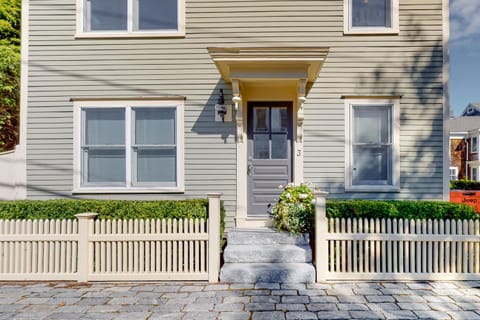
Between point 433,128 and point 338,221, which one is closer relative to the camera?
point 338,221

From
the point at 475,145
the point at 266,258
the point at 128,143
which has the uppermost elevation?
the point at 475,145

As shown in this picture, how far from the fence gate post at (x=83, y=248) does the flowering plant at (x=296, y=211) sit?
9.49 ft

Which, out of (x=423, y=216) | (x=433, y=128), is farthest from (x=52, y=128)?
(x=433, y=128)

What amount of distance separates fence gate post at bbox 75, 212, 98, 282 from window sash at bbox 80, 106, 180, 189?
170 centimetres

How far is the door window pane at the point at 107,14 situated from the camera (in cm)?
629

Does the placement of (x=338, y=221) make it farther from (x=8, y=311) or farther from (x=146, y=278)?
(x=8, y=311)

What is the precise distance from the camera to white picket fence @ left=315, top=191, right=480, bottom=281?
438cm

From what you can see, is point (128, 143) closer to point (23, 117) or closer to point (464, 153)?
point (23, 117)

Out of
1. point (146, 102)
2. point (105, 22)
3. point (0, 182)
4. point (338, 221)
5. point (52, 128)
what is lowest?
point (338, 221)

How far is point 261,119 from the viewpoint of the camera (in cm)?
625

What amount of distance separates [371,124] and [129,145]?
471 centimetres

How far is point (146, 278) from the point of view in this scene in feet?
14.5

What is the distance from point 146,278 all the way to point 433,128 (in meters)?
5.72

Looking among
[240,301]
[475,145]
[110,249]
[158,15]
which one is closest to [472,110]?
[475,145]
